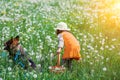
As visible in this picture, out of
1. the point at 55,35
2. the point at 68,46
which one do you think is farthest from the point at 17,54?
the point at 55,35

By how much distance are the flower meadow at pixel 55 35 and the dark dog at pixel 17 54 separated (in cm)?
19

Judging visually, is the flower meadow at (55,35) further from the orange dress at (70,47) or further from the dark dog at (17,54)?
the orange dress at (70,47)

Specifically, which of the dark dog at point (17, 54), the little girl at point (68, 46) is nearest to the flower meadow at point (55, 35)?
the dark dog at point (17, 54)

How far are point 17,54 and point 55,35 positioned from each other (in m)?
4.16

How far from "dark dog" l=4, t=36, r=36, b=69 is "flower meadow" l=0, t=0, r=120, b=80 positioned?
0.19 m

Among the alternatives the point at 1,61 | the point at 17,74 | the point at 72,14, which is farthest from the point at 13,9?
the point at 17,74

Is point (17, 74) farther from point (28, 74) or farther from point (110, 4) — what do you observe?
point (110, 4)

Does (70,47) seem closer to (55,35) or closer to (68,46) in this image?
(68,46)

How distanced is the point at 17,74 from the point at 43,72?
925 mm

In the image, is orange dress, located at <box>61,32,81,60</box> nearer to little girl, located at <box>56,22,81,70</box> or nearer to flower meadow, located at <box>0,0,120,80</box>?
little girl, located at <box>56,22,81,70</box>

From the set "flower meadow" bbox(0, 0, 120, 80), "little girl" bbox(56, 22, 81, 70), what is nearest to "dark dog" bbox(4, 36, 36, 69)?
"flower meadow" bbox(0, 0, 120, 80)

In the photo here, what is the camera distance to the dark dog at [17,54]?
10.3m

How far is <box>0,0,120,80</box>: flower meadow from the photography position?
994 cm

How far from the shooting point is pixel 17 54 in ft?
33.9
